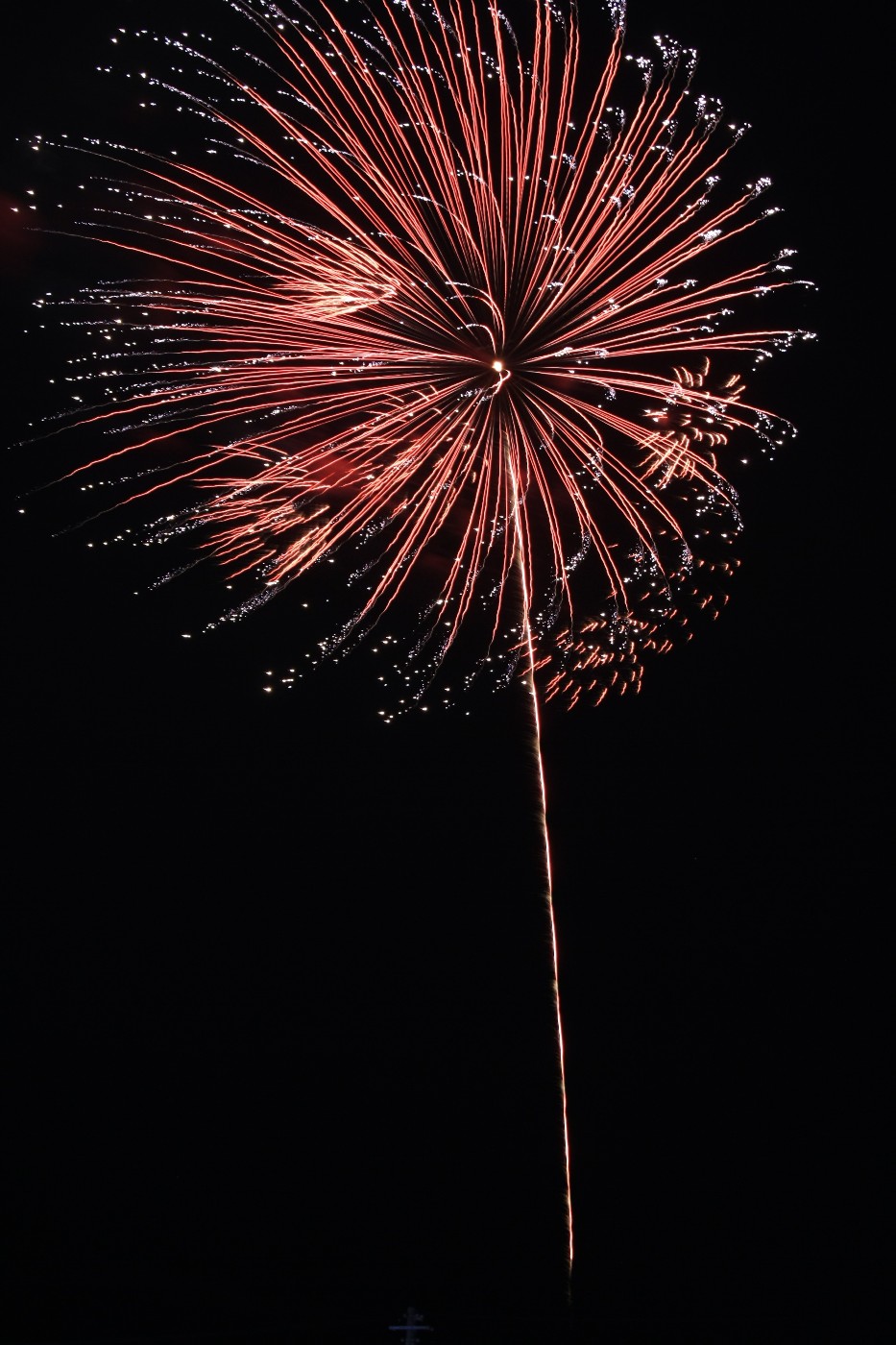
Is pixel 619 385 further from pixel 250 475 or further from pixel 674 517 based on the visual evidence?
pixel 250 475

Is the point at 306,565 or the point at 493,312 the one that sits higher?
the point at 493,312

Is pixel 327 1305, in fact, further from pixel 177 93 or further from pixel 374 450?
pixel 177 93

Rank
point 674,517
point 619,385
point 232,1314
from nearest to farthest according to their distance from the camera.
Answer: point 619,385, point 674,517, point 232,1314

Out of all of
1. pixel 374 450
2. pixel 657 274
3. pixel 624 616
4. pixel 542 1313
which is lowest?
pixel 542 1313

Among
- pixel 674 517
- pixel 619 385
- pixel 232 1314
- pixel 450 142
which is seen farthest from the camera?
pixel 232 1314

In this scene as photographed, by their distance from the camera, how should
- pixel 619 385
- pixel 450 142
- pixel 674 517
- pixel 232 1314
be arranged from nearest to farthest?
pixel 450 142 < pixel 619 385 < pixel 674 517 < pixel 232 1314

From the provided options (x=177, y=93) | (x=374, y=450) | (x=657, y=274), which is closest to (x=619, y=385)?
(x=657, y=274)

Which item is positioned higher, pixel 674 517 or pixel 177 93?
pixel 177 93

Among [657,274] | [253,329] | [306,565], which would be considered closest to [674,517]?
[657,274]

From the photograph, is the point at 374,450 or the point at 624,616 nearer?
the point at 374,450
